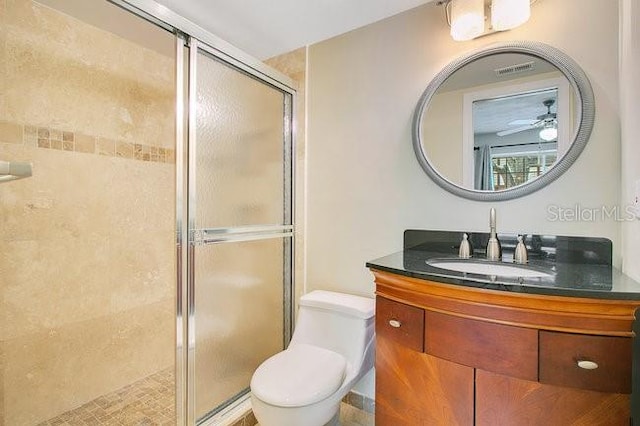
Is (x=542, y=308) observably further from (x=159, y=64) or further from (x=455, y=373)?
(x=159, y=64)

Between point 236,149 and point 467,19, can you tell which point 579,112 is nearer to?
point 467,19

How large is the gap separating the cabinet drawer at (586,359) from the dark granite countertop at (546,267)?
12cm

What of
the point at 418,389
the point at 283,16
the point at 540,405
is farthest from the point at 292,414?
the point at 283,16

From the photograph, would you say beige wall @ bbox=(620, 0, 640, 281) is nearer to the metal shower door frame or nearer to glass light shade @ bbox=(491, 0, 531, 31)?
glass light shade @ bbox=(491, 0, 531, 31)

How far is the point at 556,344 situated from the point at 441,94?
1.23 m

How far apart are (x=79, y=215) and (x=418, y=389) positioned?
1958 millimetres

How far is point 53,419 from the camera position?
169cm

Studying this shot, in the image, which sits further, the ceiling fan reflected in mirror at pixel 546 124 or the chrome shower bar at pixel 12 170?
the ceiling fan reflected in mirror at pixel 546 124

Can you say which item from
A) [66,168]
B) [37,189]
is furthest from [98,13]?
[37,189]

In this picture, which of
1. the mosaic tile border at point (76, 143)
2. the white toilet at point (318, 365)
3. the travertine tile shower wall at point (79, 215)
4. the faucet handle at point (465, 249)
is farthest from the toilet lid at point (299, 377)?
the mosaic tile border at point (76, 143)

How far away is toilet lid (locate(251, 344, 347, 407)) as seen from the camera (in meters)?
1.23

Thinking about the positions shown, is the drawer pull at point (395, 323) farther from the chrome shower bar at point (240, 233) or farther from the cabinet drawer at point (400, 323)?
the chrome shower bar at point (240, 233)

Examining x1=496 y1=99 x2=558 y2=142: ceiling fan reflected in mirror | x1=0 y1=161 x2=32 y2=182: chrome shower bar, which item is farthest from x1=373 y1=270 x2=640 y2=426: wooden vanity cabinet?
x1=0 y1=161 x2=32 y2=182: chrome shower bar

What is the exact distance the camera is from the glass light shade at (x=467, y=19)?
1467 millimetres
